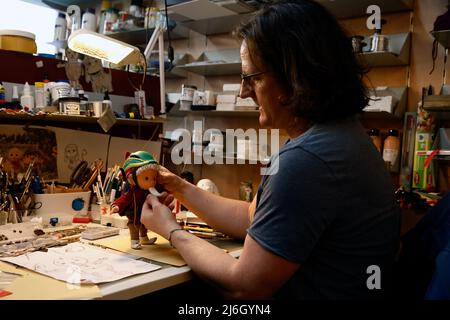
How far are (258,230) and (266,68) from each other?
0.39 metres

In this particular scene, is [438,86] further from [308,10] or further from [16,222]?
[16,222]

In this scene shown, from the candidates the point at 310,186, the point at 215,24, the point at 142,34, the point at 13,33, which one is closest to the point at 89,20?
the point at 142,34

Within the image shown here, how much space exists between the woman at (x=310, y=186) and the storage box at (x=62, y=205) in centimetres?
58

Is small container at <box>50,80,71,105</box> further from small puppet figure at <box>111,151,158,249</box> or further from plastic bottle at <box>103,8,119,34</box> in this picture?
plastic bottle at <box>103,8,119,34</box>

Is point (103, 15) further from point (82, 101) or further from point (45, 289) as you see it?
point (45, 289)

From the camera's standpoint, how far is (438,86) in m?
2.09

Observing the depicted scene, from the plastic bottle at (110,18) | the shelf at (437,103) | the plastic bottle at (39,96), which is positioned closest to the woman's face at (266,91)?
the plastic bottle at (39,96)

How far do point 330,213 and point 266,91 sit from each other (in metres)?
0.35

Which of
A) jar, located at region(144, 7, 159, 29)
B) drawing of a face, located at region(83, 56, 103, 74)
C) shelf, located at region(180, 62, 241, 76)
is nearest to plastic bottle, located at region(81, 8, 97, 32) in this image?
jar, located at region(144, 7, 159, 29)

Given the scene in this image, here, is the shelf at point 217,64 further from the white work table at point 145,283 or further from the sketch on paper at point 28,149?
the white work table at point 145,283

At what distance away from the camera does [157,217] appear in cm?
111

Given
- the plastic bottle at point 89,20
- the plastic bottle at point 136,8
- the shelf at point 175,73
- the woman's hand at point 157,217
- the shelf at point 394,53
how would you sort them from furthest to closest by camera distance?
the plastic bottle at point 89,20 → the plastic bottle at point 136,8 → the shelf at point 175,73 → the shelf at point 394,53 → the woman's hand at point 157,217

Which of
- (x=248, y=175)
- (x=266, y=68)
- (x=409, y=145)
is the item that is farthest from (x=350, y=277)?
(x=248, y=175)

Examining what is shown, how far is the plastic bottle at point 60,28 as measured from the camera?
318 cm
